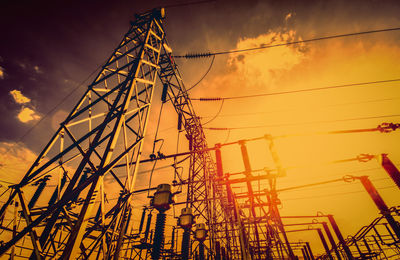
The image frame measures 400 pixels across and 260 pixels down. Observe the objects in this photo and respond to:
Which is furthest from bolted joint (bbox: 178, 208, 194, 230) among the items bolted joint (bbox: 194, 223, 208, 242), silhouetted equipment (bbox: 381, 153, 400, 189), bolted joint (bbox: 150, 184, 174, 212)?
silhouetted equipment (bbox: 381, 153, 400, 189)

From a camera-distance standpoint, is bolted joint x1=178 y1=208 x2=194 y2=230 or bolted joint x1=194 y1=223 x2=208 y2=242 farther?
bolted joint x1=194 y1=223 x2=208 y2=242

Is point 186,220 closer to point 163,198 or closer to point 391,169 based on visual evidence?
point 163,198

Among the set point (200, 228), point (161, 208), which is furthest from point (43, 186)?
point (200, 228)

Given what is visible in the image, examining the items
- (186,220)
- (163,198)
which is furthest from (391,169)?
(163,198)

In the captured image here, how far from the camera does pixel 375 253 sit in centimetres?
1260

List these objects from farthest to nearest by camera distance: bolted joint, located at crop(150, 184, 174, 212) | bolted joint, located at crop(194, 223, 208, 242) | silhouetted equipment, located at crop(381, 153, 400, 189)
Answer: bolted joint, located at crop(194, 223, 208, 242), silhouetted equipment, located at crop(381, 153, 400, 189), bolted joint, located at crop(150, 184, 174, 212)

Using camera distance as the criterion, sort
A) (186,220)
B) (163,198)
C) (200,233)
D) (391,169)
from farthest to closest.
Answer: (200,233), (186,220), (391,169), (163,198)

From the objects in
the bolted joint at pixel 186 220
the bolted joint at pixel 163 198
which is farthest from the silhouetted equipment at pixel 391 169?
the bolted joint at pixel 163 198

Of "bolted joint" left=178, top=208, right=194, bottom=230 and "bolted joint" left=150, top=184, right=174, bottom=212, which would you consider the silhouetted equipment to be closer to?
"bolted joint" left=178, top=208, right=194, bottom=230

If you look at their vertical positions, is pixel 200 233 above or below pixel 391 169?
below

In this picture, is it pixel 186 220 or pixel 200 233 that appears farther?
Result: pixel 200 233

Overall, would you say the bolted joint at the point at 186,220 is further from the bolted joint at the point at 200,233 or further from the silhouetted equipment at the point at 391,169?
the silhouetted equipment at the point at 391,169

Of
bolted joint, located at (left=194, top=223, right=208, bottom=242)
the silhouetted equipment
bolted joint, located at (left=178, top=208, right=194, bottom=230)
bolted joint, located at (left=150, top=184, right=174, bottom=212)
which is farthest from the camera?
bolted joint, located at (left=194, top=223, right=208, bottom=242)

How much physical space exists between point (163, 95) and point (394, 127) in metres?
11.3
